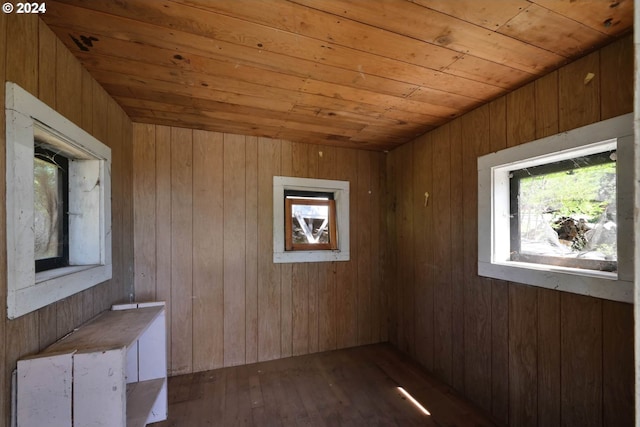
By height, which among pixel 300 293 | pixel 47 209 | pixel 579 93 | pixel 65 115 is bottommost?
pixel 300 293

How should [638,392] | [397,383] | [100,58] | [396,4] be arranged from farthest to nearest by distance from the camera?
[397,383] < [100,58] < [396,4] < [638,392]

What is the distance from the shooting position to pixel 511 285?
1521 millimetres

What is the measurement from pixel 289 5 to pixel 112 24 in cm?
73

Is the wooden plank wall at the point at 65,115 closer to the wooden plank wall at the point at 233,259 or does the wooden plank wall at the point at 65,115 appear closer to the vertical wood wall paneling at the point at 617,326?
the wooden plank wall at the point at 233,259

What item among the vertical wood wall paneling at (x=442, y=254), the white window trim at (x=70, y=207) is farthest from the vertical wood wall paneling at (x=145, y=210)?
the vertical wood wall paneling at (x=442, y=254)

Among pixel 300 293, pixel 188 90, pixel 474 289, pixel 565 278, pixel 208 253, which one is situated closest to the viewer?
pixel 565 278

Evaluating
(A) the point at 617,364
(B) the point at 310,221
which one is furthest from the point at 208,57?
(A) the point at 617,364

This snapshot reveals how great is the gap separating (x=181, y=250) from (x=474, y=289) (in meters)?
2.27

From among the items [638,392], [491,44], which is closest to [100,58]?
[491,44]

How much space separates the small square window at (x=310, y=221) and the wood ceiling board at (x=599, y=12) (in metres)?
1.92

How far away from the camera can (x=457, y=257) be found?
6.16ft

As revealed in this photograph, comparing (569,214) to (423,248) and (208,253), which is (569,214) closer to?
(423,248)

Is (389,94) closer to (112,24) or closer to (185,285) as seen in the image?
(112,24)

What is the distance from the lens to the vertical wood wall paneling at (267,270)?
228cm
